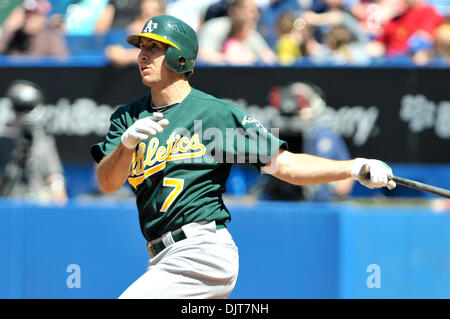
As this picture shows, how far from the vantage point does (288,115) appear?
28.1 ft

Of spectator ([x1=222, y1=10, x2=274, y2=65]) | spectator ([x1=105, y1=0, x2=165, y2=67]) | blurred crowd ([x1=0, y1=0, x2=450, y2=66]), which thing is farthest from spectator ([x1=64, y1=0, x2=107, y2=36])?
spectator ([x1=222, y1=10, x2=274, y2=65])

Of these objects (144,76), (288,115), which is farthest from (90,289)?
(288,115)

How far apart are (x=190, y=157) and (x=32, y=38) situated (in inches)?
228

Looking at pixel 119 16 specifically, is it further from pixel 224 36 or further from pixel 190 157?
pixel 190 157

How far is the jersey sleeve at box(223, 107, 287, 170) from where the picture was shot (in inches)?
167

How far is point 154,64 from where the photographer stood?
165 inches

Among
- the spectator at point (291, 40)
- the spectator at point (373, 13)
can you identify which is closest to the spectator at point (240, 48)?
the spectator at point (291, 40)

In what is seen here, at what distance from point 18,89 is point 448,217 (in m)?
4.73

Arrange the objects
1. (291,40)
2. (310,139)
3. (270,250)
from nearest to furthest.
Result: (270,250) → (310,139) → (291,40)

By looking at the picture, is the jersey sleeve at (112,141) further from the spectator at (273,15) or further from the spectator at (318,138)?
the spectator at (273,15)

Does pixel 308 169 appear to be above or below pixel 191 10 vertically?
below

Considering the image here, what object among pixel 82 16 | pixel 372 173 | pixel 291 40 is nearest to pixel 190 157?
pixel 372 173
